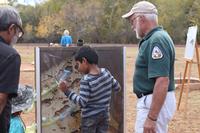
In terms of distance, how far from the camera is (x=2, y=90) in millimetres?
2889

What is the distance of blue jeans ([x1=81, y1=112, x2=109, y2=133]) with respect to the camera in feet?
15.9

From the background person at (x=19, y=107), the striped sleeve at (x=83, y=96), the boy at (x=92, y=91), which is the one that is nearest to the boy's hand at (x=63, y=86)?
the boy at (x=92, y=91)

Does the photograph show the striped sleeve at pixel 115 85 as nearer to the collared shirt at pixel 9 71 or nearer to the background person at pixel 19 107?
the background person at pixel 19 107

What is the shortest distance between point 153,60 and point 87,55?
1.08 m

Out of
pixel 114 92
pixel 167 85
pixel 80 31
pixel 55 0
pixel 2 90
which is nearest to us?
pixel 2 90

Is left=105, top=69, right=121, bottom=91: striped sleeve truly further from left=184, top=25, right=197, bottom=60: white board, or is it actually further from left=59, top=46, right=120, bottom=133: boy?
left=184, top=25, right=197, bottom=60: white board

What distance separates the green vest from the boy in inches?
29.8

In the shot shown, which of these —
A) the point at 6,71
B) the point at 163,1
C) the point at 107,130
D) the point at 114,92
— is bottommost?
the point at 107,130

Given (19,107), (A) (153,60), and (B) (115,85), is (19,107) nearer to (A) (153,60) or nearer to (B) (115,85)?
(A) (153,60)

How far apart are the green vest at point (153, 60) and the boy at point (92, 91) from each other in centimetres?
76

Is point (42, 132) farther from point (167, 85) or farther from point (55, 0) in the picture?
point (55, 0)

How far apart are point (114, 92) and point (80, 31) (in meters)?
50.3

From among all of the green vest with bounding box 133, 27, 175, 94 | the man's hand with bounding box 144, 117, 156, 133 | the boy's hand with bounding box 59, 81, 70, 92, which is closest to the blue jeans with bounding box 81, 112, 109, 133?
the boy's hand with bounding box 59, 81, 70, 92

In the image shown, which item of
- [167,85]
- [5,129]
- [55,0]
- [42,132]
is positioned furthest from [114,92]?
[55,0]
